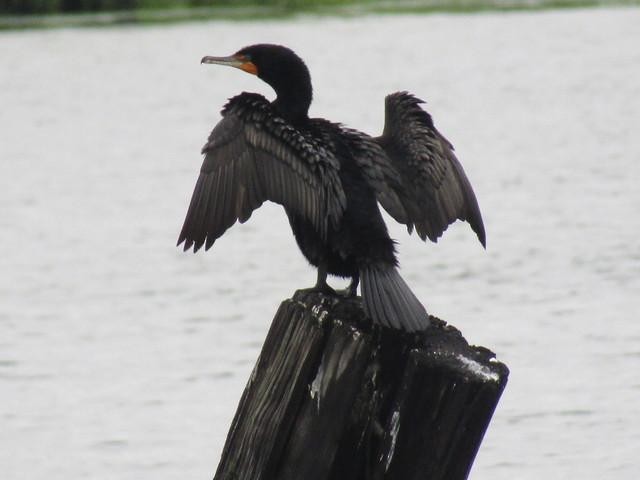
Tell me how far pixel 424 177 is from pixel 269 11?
2848 centimetres

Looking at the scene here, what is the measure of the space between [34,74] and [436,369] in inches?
858

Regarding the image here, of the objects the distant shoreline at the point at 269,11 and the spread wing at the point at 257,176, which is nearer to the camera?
the spread wing at the point at 257,176

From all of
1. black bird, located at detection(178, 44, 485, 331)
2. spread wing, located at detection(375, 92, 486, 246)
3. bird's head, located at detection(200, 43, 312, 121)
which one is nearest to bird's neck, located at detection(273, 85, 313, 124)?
bird's head, located at detection(200, 43, 312, 121)

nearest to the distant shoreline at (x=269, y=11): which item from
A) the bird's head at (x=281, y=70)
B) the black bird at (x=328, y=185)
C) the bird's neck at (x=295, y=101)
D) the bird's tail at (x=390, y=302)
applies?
the bird's head at (x=281, y=70)

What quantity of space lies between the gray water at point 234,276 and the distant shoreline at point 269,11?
381 inches

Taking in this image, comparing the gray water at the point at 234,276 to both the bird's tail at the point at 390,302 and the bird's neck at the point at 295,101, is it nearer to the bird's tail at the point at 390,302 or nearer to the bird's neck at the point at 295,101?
the bird's neck at the point at 295,101

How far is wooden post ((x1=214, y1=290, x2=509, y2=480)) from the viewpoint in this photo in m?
3.35

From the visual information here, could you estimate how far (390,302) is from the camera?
12.0 ft

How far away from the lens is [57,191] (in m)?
13.7

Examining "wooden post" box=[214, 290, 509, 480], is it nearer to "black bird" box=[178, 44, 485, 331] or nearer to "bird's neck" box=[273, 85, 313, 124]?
"black bird" box=[178, 44, 485, 331]

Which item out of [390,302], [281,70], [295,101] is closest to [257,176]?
[295,101]

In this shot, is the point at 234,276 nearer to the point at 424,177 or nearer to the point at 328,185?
the point at 424,177

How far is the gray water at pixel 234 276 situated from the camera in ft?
22.3

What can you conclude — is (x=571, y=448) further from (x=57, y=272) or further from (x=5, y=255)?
(x=5, y=255)
